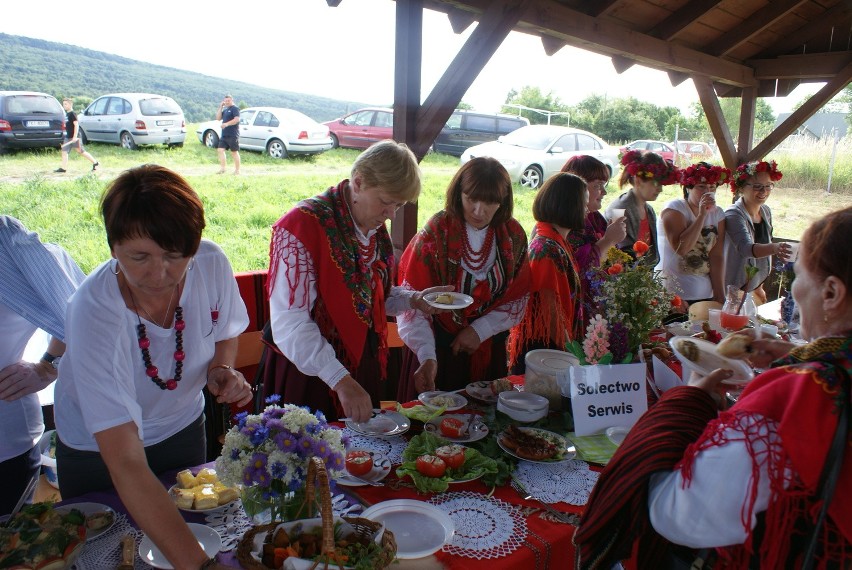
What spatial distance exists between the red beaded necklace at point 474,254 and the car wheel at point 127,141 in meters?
7.89

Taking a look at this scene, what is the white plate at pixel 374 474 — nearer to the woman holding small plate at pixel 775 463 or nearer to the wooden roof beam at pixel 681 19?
the woman holding small plate at pixel 775 463

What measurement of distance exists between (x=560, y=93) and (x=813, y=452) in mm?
21877

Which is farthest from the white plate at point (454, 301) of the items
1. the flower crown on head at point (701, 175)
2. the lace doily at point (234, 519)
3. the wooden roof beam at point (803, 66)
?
the wooden roof beam at point (803, 66)

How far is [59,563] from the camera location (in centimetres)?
118

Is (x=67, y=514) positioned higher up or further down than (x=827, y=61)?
further down

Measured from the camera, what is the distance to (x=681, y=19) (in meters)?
5.35

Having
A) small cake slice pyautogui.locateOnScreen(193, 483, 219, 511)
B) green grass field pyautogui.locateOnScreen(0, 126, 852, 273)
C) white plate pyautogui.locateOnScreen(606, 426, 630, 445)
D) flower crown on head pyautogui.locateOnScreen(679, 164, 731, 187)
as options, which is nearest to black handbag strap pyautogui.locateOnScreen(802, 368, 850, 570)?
white plate pyautogui.locateOnScreen(606, 426, 630, 445)

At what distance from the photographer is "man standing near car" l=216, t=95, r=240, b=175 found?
29.0ft

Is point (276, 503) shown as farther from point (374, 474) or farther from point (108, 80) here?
point (108, 80)

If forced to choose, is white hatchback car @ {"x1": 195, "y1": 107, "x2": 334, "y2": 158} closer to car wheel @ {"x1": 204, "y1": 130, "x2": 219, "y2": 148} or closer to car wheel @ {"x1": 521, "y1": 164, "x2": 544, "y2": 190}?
car wheel @ {"x1": 204, "y1": 130, "x2": 219, "y2": 148}

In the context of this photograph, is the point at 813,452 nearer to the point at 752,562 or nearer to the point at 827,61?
the point at 752,562

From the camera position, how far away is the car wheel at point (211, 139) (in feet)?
33.2

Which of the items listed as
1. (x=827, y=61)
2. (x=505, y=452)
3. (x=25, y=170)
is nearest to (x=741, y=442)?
(x=505, y=452)

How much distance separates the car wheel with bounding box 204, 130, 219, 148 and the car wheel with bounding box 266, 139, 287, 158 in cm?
85
